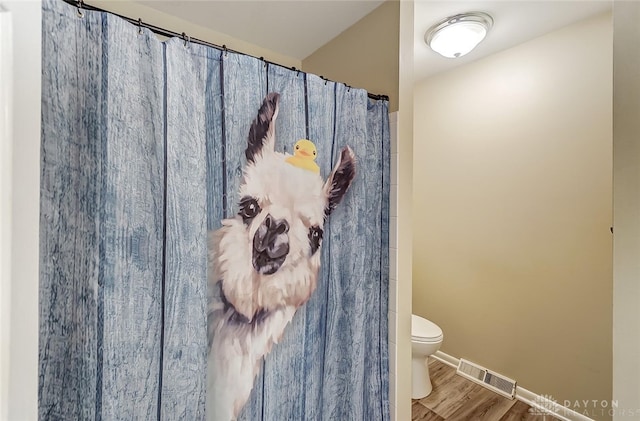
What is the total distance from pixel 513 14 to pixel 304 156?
1571 mm

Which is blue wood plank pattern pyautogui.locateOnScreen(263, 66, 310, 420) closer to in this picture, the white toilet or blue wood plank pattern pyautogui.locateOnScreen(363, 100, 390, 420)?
blue wood plank pattern pyautogui.locateOnScreen(363, 100, 390, 420)

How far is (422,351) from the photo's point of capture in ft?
5.84

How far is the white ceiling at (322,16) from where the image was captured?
4.27 feet

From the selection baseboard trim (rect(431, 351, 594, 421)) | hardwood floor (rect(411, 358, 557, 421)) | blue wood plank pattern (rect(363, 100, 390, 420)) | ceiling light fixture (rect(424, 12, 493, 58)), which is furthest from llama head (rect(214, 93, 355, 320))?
baseboard trim (rect(431, 351, 594, 421))

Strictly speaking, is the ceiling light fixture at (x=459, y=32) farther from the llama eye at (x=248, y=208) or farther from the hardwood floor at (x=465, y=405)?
the hardwood floor at (x=465, y=405)

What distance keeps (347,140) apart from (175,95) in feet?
2.06

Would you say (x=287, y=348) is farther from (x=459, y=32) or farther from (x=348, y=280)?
(x=459, y=32)

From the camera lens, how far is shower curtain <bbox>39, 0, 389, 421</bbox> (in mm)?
647

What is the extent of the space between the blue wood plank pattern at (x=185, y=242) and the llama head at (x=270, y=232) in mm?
93

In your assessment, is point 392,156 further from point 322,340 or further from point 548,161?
point 548,161

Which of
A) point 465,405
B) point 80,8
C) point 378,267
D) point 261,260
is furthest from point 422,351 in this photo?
point 80,8

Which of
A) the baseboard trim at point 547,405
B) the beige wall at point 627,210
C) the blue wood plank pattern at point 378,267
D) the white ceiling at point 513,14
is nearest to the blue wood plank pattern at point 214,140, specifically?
the blue wood plank pattern at point 378,267

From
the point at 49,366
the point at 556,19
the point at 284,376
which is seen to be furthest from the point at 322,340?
the point at 556,19

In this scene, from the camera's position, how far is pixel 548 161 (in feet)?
5.57
